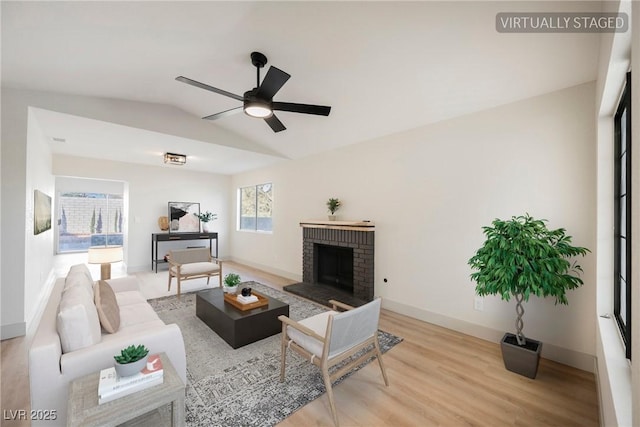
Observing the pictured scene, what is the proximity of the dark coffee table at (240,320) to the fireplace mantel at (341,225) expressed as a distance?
5.32 ft

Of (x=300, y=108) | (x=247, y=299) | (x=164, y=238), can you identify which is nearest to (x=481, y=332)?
(x=247, y=299)

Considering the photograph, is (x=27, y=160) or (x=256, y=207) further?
(x=256, y=207)

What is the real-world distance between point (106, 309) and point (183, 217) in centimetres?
510

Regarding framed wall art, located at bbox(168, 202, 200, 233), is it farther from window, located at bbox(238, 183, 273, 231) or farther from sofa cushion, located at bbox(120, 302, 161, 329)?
sofa cushion, located at bbox(120, 302, 161, 329)

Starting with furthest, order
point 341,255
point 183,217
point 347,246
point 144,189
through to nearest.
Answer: point 183,217, point 144,189, point 341,255, point 347,246

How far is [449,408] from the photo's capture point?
1885 mm

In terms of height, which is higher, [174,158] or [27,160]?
[174,158]

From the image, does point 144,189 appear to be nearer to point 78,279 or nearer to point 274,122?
point 78,279

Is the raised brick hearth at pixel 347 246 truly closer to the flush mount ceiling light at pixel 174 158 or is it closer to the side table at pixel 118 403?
the flush mount ceiling light at pixel 174 158

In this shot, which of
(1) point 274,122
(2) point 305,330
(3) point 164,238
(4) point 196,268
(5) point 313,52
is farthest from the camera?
(3) point 164,238

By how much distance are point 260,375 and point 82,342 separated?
1289 millimetres

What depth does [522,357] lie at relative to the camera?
2.24 metres

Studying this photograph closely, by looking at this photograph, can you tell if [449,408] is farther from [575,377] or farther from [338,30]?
[338,30]

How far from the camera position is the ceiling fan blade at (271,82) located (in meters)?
2.04
